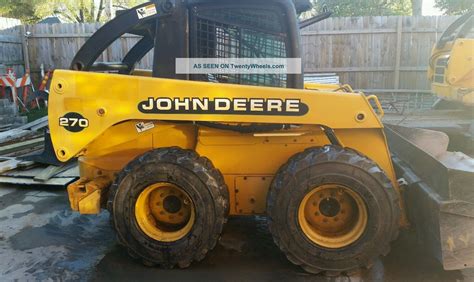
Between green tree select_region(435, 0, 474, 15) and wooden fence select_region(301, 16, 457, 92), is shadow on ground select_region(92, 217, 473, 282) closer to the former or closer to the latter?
wooden fence select_region(301, 16, 457, 92)

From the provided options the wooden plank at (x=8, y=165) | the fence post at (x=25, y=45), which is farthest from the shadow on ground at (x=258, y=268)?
the fence post at (x=25, y=45)

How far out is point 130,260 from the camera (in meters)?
3.87

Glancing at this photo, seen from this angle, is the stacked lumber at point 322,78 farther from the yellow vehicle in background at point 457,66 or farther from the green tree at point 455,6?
the green tree at point 455,6

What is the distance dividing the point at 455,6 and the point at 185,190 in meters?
15.7

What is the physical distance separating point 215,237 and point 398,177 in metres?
1.86

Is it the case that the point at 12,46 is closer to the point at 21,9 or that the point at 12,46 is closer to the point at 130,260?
the point at 21,9

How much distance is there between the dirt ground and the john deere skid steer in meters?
0.16

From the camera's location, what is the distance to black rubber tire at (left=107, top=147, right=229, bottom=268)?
3.54 metres

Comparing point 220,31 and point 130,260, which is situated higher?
point 220,31

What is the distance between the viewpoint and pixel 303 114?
3.57 metres

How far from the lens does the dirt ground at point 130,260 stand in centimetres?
356

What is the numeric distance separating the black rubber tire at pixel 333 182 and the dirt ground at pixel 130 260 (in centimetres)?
16

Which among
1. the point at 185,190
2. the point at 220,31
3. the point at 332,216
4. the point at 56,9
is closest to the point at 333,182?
the point at 332,216

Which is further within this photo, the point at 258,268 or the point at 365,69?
the point at 365,69
